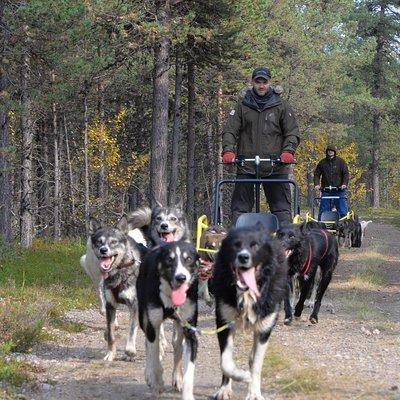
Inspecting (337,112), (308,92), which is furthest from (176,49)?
(337,112)

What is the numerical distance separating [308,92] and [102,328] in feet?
75.1

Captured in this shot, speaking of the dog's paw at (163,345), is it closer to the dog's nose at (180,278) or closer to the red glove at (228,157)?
the dog's nose at (180,278)

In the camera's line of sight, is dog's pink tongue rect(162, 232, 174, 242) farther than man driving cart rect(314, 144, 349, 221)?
No

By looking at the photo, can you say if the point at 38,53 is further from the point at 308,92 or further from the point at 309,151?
the point at 309,151

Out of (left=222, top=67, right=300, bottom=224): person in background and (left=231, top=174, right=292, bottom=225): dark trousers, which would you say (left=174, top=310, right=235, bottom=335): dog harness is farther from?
(left=231, top=174, right=292, bottom=225): dark trousers

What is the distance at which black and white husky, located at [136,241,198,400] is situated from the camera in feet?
17.4

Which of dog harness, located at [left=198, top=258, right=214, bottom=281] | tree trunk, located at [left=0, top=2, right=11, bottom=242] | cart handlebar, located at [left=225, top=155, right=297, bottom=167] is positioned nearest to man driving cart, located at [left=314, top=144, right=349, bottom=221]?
tree trunk, located at [left=0, top=2, right=11, bottom=242]

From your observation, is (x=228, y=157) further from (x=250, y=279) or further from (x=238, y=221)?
(x=250, y=279)

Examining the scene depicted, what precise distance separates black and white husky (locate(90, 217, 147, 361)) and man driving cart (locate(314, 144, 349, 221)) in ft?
29.2

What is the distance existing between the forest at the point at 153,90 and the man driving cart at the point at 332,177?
356cm

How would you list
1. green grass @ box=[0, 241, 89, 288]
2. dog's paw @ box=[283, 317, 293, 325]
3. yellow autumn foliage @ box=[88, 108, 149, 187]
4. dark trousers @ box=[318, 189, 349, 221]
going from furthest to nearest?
yellow autumn foliage @ box=[88, 108, 149, 187] → dark trousers @ box=[318, 189, 349, 221] → green grass @ box=[0, 241, 89, 288] → dog's paw @ box=[283, 317, 293, 325]

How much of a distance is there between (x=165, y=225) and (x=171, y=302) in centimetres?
254

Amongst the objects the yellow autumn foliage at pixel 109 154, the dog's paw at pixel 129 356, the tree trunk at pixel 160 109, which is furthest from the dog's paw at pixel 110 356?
the yellow autumn foliage at pixel 109 154

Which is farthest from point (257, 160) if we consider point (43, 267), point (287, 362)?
point (43, 267)
